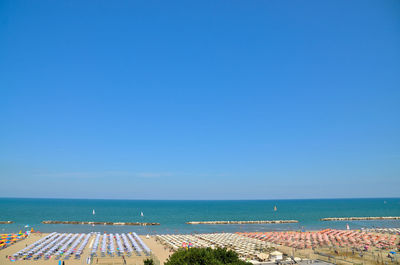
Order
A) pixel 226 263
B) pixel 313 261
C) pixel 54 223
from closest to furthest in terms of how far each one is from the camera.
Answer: pixel 226 263 → pixel 313 261 → pixel 54 223

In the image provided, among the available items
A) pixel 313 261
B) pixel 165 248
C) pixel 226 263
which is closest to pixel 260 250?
pixel 313 261

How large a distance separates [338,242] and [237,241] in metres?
13.7

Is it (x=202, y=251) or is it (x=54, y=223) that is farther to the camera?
(x=54, y=223)

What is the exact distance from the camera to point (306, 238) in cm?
4103

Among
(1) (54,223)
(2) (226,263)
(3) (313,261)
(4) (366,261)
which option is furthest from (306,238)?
(1) (54,223)

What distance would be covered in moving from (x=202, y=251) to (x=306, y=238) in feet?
96.9

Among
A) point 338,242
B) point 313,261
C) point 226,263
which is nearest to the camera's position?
point 226,263

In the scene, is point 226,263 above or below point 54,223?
above

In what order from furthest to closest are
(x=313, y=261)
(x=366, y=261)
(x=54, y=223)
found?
(x=54, y=223)
(x=366, y=261)
(x=313, y=261)

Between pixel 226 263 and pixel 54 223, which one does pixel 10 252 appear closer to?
pixel 226 263

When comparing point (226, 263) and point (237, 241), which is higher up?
point (226, 263)

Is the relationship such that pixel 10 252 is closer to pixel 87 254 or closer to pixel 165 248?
pixel 87 254

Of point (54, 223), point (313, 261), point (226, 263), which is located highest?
point (226, 263)

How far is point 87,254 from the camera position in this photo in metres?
31.6
